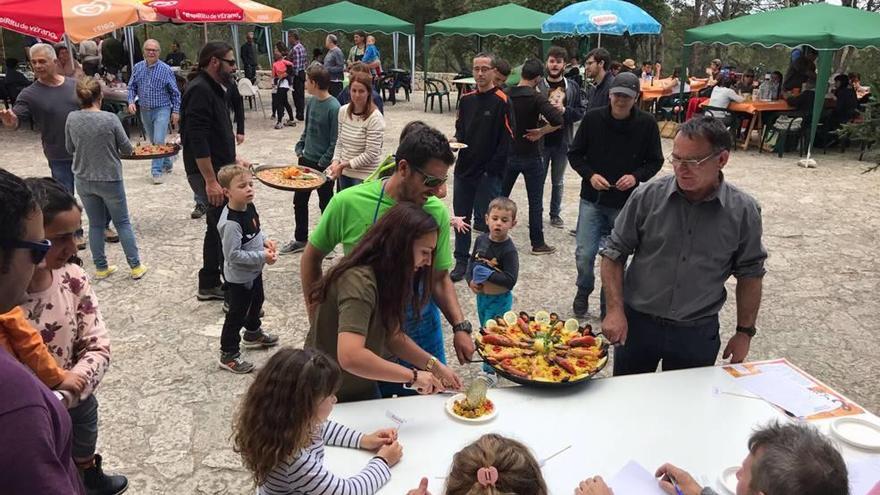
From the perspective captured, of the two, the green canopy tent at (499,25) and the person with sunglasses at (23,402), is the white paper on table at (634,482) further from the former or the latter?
the green canopy tent at (499,25)

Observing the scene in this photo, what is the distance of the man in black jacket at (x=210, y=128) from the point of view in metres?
4.91

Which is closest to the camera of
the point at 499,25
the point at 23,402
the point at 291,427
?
the point at 23,402

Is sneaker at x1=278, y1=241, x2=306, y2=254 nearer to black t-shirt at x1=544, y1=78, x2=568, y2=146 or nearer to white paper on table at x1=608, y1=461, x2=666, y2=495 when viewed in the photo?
black t-shirt at x1=544, y1=78, x2=568, y2=146

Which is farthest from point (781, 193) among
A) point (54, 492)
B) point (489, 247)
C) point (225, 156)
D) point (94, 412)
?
point (54, 492)

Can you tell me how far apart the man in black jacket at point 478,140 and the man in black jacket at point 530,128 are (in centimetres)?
35

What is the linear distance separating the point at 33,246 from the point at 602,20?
14.6 metres

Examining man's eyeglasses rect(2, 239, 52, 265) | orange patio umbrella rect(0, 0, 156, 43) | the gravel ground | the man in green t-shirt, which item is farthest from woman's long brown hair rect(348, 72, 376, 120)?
orange patio umbrella rect(0, 0, 156, 43)

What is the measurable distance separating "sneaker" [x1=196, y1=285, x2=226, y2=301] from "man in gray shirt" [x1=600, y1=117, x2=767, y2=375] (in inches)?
136

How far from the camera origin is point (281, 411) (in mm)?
1922

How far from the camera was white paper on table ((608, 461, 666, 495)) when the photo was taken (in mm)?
2113

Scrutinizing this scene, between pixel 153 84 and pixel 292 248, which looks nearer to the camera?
pixel 292 248

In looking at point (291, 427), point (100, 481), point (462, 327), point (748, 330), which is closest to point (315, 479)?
point (291, 427)

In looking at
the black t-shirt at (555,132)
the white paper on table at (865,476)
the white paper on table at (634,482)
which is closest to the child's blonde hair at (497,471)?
the white paper on table at (634,482)

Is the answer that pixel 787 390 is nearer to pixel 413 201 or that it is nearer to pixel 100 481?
pixel 413 201
